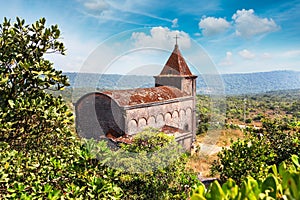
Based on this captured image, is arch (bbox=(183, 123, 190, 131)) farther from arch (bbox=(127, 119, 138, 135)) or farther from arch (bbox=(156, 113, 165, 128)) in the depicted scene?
arch (bbox=(127, 119, 138, 135))

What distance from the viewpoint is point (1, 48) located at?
157 inches

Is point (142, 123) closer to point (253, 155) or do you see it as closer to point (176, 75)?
point (176, 75)

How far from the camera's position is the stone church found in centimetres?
1350

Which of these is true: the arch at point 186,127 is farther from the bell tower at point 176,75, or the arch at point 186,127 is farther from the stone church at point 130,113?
the bell tower at point 176,75

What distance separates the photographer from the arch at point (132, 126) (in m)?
13.7

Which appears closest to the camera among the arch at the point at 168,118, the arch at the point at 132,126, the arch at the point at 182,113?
the arch at the point at 132,126

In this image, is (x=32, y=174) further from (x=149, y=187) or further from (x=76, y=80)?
(x=76, y=80)

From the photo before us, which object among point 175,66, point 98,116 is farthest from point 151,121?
point 175,66

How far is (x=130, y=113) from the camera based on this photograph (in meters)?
13.6

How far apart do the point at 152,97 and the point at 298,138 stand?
886cm

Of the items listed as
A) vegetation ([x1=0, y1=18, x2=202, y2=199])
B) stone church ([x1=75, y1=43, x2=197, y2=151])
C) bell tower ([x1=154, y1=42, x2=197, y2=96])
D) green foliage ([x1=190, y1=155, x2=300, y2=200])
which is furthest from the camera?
bell tower ([x1=154, y1=42, x2=197, y2=96])

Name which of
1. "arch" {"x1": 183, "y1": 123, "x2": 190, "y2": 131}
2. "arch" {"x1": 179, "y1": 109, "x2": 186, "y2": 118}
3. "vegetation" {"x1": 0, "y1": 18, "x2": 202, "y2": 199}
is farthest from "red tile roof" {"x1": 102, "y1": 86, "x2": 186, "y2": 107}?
"vegetation" {"x1": 0, "y1": 18, "x2": 202, "y2": 199}

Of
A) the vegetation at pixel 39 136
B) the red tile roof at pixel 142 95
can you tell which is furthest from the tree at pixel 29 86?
the red tile roof at pixel 142 95

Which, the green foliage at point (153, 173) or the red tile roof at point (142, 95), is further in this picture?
the red tile roof at point (142, 95)
